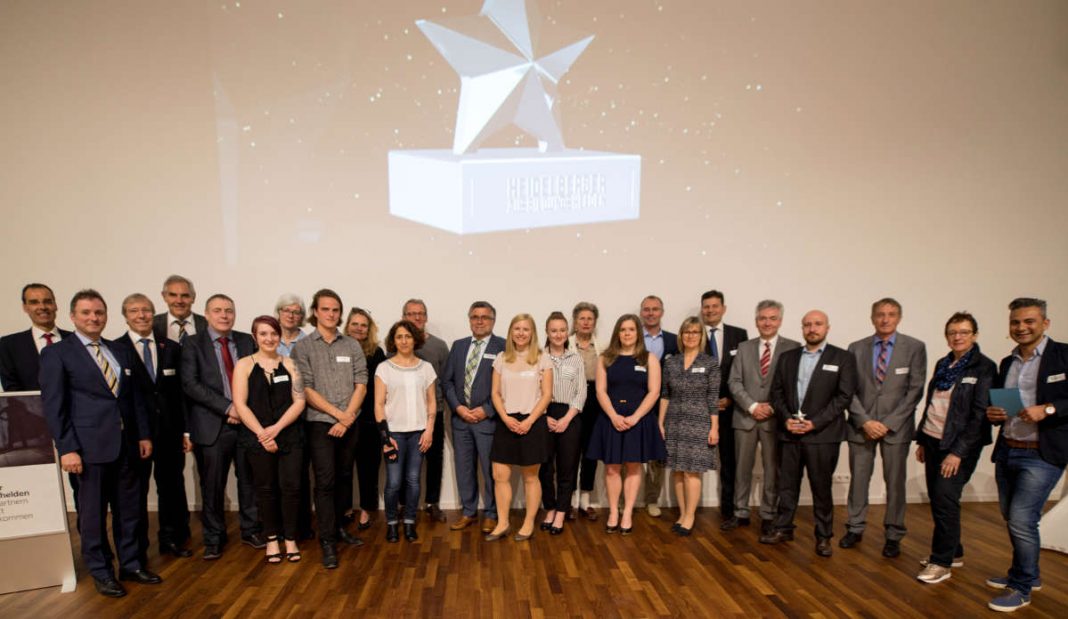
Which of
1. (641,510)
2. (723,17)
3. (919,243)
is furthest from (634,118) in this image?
(641,510)

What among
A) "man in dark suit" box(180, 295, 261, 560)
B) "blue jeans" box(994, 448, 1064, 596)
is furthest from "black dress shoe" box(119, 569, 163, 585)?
"blue jeans" box(994, 448, 1064, 596)

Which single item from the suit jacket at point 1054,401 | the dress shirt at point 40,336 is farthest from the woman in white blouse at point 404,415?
the suit jacket at point 1054,401

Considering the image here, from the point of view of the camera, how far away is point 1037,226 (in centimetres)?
520

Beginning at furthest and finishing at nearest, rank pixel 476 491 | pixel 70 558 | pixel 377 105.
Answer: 1. pixel 377 105
2. pixel 476 491
3. pixel 70 558

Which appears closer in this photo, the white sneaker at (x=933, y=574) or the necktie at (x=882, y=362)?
the white sneaker at (x=933, y=574)

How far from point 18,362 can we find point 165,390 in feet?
2.86

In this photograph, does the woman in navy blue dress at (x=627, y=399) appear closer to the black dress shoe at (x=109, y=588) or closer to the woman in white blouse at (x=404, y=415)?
the woman in white blouse at (x=404, y=415)

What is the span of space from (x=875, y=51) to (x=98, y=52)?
5.83 metres

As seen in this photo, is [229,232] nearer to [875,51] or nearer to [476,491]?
[476,491]

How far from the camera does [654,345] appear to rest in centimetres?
466

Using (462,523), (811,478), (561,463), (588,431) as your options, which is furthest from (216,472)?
(811,478)

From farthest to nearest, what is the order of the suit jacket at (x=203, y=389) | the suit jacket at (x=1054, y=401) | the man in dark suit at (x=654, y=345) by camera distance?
the man in dark suit at (x=654, y=345) → the suit jacket at (x=203, y=389) → the suit jacket at (x=1054, y=401)

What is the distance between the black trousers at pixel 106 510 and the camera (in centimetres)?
337

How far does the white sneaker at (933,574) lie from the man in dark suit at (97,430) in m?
4.24
